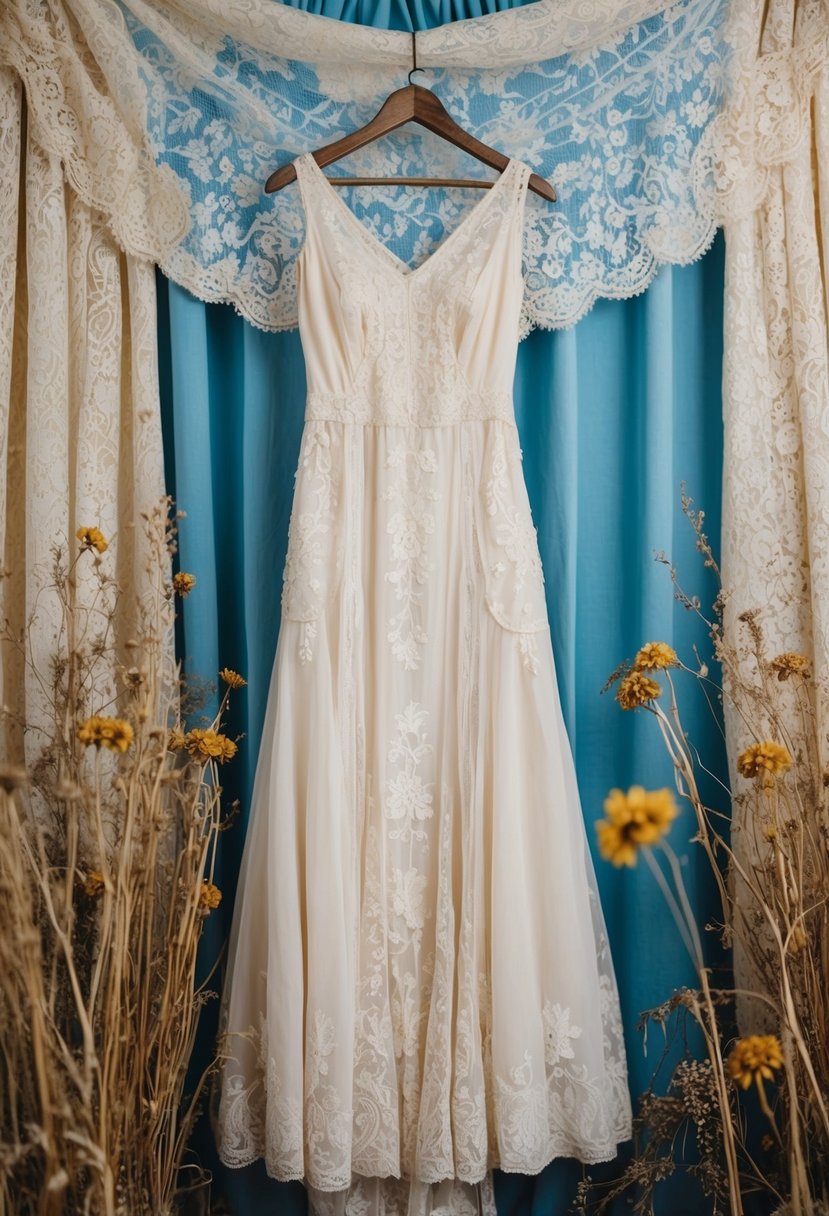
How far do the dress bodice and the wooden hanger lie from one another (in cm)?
3

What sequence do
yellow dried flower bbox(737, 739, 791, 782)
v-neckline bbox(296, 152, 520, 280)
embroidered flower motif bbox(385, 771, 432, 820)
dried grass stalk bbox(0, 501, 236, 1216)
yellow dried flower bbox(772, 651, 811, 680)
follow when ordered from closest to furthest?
dried grass stalk bbox(0, 501, 236, 1216) < yellow dried flower bbox(737, 739, 791, 782) < yellow dried flower bbox(772, 651, 811, 680) < embroidered flower motif bbox(385, 771, 432, 820) < v-neckline bbox(296, 152, 520, 280)

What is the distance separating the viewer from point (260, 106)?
1455 mm

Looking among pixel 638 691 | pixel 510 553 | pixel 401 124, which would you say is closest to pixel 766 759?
pixel 638 691

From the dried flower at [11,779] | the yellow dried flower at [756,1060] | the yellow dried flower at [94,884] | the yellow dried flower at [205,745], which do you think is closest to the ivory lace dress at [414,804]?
the yellow dried flower at [205,745]

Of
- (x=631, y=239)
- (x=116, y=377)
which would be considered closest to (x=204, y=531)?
(x=116, y=377)

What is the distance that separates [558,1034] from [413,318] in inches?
43.4

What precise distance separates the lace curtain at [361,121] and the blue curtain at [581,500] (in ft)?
0.30

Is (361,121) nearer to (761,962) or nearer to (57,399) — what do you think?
(57,399)

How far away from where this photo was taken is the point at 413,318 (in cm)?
141

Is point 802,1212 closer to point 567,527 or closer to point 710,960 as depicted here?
point 710,960

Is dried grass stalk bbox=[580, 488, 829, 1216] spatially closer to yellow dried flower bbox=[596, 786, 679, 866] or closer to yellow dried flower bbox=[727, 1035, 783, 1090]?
yellow dried flower bbox=[727, 1035, 783, 1090]

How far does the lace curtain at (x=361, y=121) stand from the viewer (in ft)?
4.62

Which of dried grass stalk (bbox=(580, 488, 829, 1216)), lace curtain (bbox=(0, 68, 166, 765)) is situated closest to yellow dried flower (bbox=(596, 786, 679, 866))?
dried grass stalk (bbox=(580, 488, 829, 1216))

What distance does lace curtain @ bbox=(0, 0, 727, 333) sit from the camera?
1.41 m
